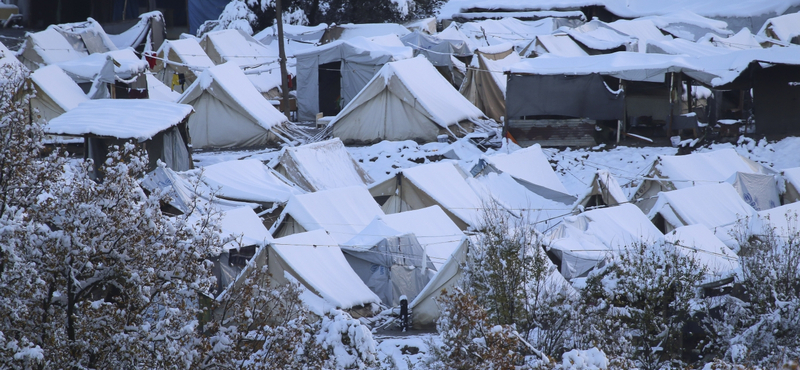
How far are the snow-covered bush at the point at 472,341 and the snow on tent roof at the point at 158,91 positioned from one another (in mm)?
18319

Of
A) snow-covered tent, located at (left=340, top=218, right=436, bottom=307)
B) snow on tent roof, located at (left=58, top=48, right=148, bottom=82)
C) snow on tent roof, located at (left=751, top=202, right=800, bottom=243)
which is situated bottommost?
snow-covered tent, located at (left=340, top=218, right=436, bottom=307)

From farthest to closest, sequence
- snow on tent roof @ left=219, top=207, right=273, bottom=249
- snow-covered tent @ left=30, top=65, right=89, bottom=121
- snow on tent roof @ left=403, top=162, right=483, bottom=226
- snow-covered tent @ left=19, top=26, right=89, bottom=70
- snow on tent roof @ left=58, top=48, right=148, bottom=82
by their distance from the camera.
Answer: snow-covered tent @ left=19, top=26, right=89, bottom=70, snow on tent roof @ left=58, top=48, right=148, bottom=82, snow-covered tent @ left=30, top=65, right=89, bottom=121, snow on tent roof @ left=403, top=162, right=483, bottom=226, snow on tent roof @ left=219, top=207, right=273, bottom=249

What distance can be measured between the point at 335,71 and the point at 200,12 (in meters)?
15.0

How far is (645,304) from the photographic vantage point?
9.90 meters

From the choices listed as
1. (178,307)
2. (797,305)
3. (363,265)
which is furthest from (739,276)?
(178,307)

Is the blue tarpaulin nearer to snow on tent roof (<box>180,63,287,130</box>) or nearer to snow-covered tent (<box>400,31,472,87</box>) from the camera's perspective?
snow-covered tent (<box>400,31,472,87</box>)

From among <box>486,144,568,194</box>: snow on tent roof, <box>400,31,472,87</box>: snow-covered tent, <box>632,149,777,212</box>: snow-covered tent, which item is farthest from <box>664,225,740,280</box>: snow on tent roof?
<box>400,31,472,87</box>: snow-covered tent

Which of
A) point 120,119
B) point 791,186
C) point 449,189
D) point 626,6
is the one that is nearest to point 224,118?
point 120,119

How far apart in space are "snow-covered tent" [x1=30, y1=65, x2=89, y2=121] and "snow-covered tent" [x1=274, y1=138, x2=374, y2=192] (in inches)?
255

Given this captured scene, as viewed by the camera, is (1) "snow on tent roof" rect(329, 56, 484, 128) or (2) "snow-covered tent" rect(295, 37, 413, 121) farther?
(2) "snow-covered tent" rect(295, 37, 413, 121)

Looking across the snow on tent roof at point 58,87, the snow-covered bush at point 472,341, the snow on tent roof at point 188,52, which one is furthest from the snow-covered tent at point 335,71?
the snow-covered bush at point 472,341

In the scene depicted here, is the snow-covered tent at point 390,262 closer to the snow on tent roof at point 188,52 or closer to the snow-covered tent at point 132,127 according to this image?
the snow-covered tent at point 132,127

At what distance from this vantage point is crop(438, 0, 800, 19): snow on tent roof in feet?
131

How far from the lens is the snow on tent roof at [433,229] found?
560 inches
